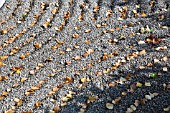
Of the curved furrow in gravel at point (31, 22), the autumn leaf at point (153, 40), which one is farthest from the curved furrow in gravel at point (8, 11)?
the autumn leaf at point (153, 40)

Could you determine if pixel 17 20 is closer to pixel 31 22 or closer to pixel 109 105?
pixel 31 22

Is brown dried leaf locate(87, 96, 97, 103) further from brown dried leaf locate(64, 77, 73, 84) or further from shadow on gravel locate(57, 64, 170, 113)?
brown dried leaf locate(64, 77, 73, 84)

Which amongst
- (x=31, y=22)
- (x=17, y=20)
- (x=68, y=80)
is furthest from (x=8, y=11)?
(x=68, y=80)

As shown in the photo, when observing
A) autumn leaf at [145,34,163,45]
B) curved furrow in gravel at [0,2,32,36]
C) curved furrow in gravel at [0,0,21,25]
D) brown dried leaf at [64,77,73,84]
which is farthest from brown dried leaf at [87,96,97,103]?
curved furrow in gravel at [0,0,21,25]

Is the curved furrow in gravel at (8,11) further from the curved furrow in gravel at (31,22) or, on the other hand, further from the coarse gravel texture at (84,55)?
the curved furrow in gravel at (31,22)

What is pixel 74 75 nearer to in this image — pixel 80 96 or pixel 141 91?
pixel 80 96

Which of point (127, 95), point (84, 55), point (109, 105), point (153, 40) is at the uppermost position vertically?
point (153, 40)

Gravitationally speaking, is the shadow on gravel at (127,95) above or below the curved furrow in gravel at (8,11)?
below

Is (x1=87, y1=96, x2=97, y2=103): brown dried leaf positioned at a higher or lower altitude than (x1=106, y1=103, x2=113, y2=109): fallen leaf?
higher
